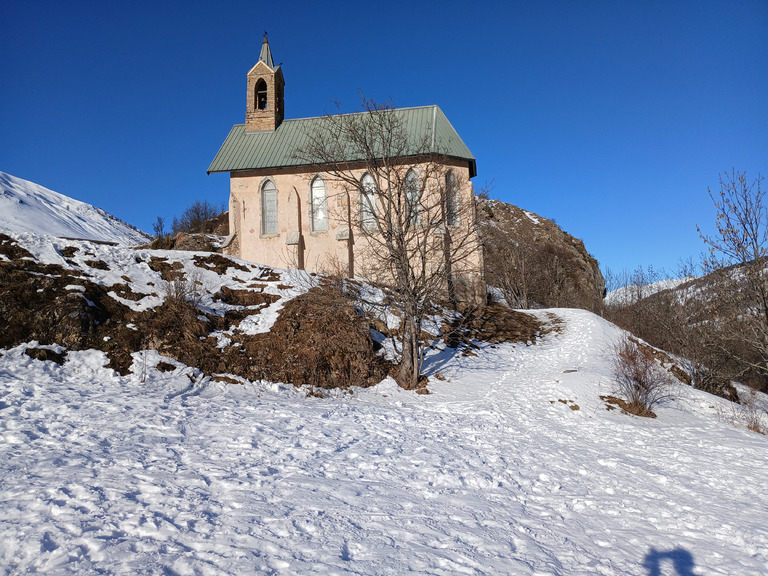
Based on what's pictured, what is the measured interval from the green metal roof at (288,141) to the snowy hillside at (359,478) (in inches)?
590

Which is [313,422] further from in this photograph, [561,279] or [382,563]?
[561,279]

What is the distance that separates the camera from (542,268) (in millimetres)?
34656

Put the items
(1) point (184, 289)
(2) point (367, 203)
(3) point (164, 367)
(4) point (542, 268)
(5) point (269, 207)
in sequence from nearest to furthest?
(3) point (164, 367), (1) point (184, 289), (2) point (367, 203), (5) point (269, 207), (4) point (542, 268)

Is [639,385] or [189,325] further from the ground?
[189,325]

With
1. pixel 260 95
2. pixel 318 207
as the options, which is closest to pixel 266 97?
pixel 260 95

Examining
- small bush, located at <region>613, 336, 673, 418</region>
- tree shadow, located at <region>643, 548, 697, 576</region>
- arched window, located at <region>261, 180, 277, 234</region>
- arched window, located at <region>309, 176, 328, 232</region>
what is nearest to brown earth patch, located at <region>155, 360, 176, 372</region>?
tree shadow, located at <region>643, 548, 697, 576</region>

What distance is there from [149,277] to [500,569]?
13835mm

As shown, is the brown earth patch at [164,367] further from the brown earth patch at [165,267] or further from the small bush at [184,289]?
the brown earth patch at [165,267]

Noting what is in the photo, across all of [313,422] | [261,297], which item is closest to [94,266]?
[261,297]

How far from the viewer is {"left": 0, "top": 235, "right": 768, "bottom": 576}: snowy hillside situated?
14.3 feet

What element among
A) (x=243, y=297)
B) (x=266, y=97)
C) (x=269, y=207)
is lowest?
(x=243, y=297)

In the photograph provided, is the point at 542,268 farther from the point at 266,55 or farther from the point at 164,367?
the point at 164,367

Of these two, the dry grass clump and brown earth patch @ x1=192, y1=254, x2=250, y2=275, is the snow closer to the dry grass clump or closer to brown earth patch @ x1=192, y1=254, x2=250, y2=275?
the dry grass clump

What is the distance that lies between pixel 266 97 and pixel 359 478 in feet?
90.1
